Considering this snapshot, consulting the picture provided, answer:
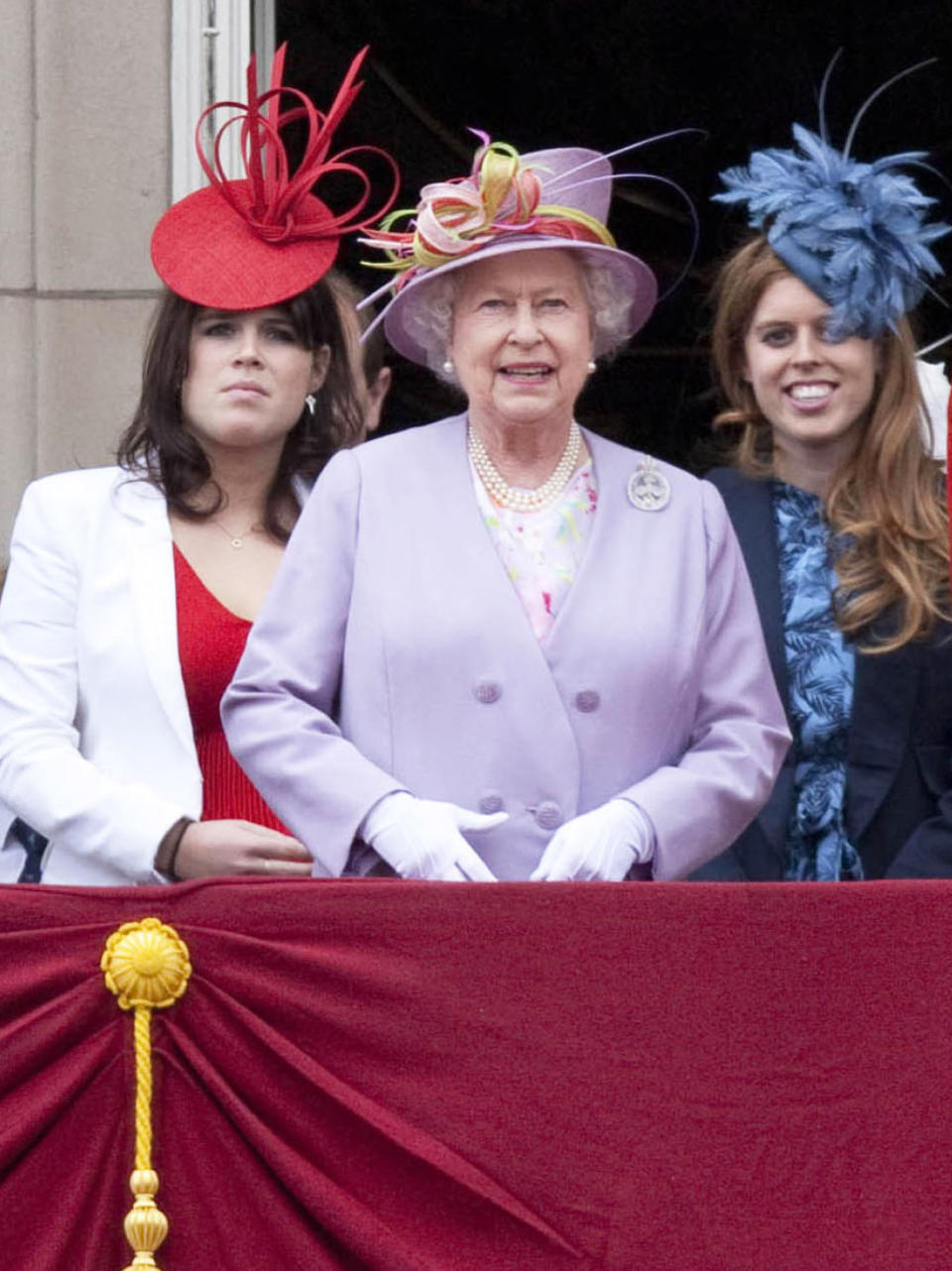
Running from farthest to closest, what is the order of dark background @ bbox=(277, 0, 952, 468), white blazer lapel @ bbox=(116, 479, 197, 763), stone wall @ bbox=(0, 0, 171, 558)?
dark background @ bbox=(277, 0, 952, 468) < stone wall @ bbox=(0, 0, 171, 558) < white blazer lapel @ bbox=(116, 479, 197, 763)

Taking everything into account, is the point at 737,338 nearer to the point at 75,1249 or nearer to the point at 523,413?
the point at 523,413

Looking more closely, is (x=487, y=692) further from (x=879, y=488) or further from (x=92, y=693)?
(x=879, y=488)

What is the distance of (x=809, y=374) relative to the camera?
406cm

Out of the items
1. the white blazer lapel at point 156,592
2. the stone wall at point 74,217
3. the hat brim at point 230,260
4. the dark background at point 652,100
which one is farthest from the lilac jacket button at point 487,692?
the dark background at point 652,100

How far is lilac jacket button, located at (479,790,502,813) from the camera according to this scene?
3.37 m

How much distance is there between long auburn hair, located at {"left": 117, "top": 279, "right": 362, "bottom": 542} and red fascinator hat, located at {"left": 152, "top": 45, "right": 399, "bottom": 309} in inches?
1.6

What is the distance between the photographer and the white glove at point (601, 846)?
10.6ft

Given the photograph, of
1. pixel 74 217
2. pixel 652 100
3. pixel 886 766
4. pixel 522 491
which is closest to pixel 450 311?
pixel 522 491

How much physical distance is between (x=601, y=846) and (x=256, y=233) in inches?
50.4

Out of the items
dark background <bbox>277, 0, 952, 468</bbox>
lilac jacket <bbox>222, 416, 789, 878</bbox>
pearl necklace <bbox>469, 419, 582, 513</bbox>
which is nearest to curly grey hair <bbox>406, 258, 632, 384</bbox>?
pearl necklace <bbox>469, 419, 582, 513</bbox>

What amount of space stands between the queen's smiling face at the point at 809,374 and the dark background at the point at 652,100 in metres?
2.94

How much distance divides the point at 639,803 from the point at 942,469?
105cm

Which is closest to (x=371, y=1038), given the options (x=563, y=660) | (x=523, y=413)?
(x=563, y=660)

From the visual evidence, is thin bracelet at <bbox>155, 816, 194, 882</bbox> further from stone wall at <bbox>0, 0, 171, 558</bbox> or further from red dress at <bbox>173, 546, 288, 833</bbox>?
stone wall at <bbox>0, 0, 171, 558</bbox>
